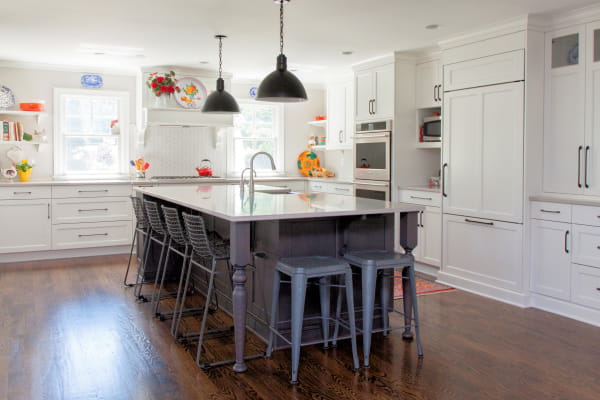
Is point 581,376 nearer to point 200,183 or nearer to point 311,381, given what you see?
point 311,381

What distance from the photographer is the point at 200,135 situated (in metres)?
7.45

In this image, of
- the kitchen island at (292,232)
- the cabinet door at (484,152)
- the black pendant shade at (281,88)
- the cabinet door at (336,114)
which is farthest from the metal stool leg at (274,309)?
the cabinet door at (336,114)

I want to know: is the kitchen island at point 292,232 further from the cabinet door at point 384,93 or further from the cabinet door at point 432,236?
the cabinet door at point 384,93

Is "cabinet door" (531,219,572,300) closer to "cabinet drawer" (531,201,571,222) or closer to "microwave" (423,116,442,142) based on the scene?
"cabinet drawer" (531,201,571,222)

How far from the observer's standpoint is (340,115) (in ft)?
23.5

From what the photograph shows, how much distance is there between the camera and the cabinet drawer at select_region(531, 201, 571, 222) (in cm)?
410

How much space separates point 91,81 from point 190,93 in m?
1.26

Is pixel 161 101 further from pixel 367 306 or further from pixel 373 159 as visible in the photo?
pixel 367 306

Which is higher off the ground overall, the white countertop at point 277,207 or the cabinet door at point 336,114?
the cabinet door at point 336,114

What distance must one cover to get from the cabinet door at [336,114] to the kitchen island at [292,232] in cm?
349

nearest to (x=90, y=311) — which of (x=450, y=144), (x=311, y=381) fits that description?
(x=311, y=381)

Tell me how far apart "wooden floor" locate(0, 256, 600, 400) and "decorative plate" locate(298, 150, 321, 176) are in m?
4.02

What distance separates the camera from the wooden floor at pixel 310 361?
2744 millimetres

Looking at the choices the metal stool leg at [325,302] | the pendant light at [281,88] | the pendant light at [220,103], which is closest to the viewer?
the metal stool leg at [325,302]
